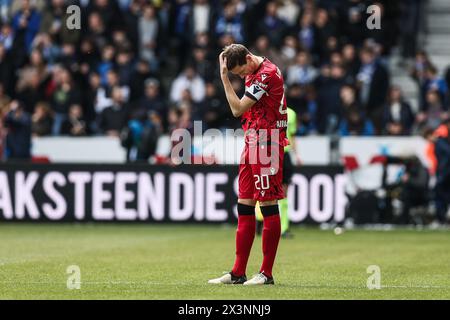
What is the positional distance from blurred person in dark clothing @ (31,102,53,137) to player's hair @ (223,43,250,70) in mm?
14122

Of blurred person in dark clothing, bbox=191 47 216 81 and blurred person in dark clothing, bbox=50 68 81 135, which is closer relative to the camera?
blurred person in dark clothing, bbox=50 68 81 135

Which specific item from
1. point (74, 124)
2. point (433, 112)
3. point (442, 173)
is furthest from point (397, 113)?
point (74, 124)

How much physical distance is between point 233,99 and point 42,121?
1440 cm

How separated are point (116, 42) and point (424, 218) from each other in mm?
8503

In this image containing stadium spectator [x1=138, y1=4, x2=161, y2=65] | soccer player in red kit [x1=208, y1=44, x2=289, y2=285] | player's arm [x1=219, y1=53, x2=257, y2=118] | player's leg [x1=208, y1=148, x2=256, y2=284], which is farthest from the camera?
stadium spectator [x1=138, y1=4, x2=161, y2=65]

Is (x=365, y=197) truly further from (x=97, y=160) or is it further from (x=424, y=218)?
(x=97, y=160)

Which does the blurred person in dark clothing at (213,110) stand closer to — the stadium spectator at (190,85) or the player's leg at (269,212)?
the stadium spectator at (190,85)

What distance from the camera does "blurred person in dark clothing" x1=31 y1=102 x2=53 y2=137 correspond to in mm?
25703

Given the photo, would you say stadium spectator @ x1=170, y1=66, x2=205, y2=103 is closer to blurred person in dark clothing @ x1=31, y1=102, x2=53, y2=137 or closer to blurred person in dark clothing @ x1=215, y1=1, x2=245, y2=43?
blurred person in dark clothing @ x1=215, y1=1, x2=245, y2=43

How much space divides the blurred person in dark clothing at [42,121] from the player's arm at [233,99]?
14.1 m

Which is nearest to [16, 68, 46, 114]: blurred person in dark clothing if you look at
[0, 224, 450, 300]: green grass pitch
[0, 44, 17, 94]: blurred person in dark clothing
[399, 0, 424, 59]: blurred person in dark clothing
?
[0, 44, 17, 94]: blurred person in dark clothing

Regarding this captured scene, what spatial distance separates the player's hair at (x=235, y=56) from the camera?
477 inches

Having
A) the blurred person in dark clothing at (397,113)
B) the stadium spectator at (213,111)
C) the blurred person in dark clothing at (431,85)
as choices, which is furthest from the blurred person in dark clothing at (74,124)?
the blurred person in dark clothing at (431,85)

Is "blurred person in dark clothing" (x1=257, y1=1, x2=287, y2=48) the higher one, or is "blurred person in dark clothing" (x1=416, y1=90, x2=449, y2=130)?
"blurred person in dark clothing" (x1=257, y1=1, x2=287, y2=48)
